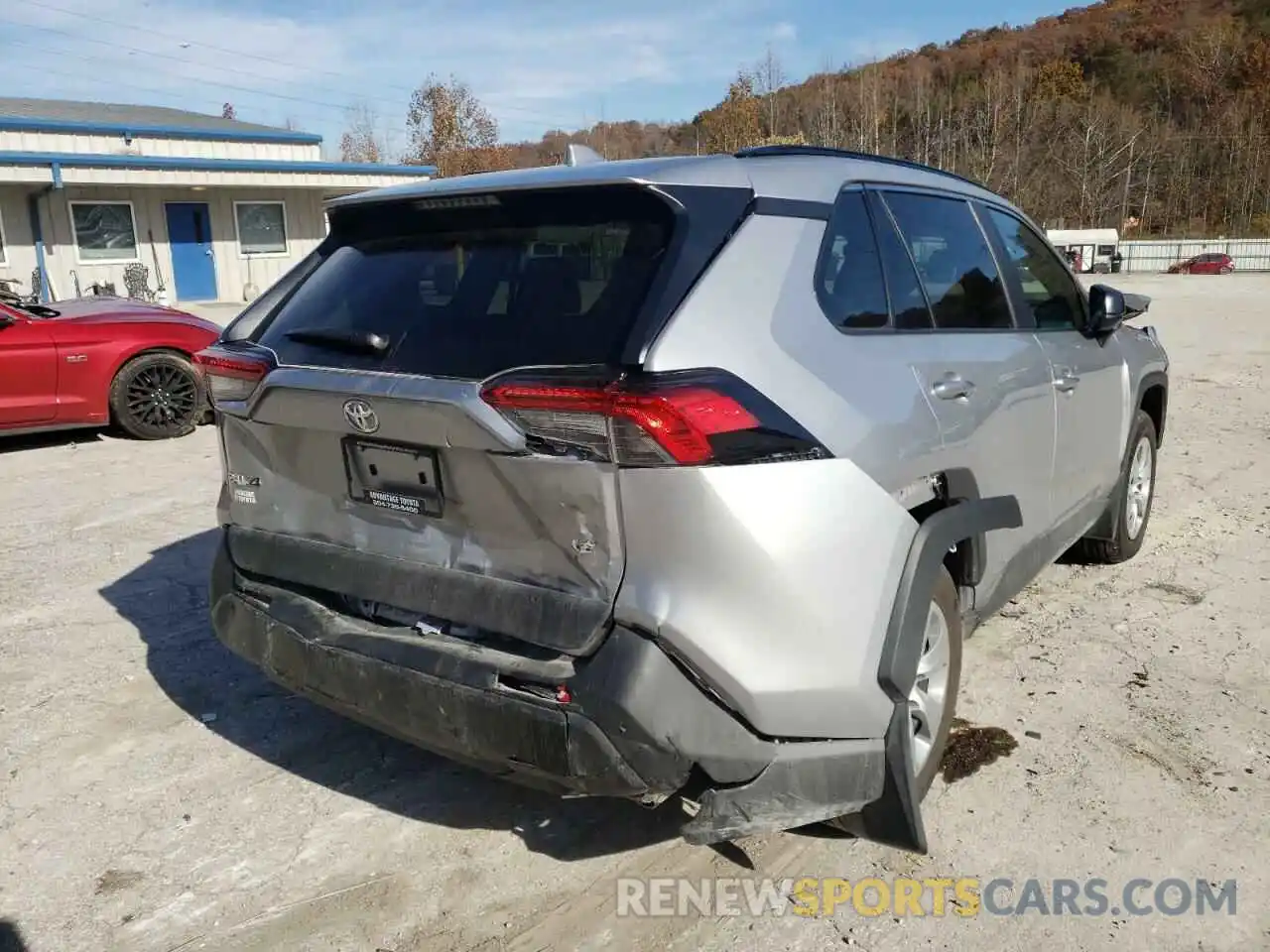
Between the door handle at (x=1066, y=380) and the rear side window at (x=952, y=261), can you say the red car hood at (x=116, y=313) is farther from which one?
the door handle at (x=1066, y=380)

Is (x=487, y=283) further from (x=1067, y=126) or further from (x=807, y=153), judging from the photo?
(x=1067, y=126)

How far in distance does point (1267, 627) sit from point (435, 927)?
374 cm

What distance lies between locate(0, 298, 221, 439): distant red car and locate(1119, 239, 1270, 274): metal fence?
5906 centimetres

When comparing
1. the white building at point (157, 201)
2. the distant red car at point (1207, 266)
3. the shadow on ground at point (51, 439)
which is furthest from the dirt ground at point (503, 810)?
the distant red car at point (1207, 266)

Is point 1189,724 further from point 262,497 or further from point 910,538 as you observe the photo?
point 262,497

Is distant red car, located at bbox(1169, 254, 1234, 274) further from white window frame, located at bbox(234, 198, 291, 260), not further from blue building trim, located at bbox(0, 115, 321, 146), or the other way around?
white window frame, located at bbox(234, 198, 291, 260)

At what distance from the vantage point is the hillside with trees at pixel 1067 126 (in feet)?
178

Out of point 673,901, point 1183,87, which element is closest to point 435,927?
point 673,901

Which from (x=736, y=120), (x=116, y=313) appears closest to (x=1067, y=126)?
(x=736, y=120)

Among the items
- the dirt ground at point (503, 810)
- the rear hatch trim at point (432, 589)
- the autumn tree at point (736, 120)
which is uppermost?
the autumn tree at point (736, 120)

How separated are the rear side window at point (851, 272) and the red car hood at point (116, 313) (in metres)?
7.54

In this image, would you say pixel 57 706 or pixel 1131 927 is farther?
pixel 57 706

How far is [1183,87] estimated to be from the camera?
91812 millimetres

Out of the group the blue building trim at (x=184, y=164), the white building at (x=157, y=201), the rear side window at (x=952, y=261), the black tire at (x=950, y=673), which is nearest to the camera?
the black tire at (x=950, y=673)
